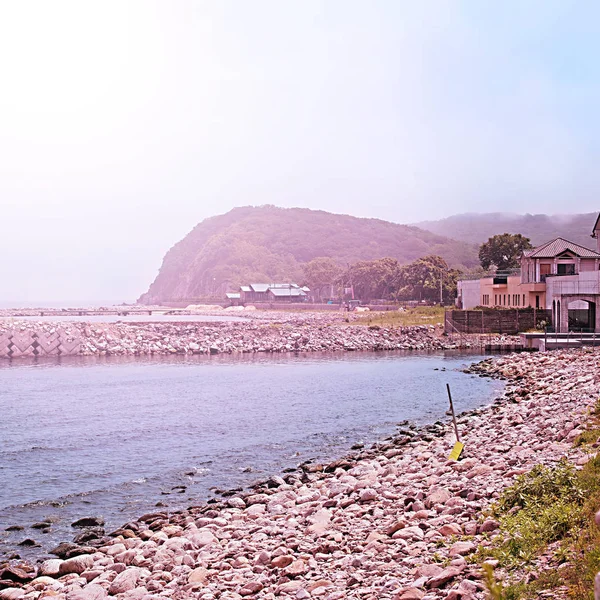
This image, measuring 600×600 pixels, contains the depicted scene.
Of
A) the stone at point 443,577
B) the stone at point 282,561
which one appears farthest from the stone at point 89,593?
the stone at point 443,577

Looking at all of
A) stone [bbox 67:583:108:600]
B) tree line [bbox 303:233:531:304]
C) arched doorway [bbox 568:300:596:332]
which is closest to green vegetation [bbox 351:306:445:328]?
tree line [bbox 303:233:531:304]

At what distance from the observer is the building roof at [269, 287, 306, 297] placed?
13588 centimetres

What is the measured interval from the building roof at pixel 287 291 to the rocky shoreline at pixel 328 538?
121080 mm

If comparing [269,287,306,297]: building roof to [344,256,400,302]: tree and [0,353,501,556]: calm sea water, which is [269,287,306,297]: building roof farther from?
[0,353,501,556]: calm sea water

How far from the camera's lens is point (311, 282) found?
143875mm

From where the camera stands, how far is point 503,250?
78.5 m

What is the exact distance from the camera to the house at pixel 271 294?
135m

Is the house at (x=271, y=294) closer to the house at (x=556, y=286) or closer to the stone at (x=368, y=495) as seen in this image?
the house at (x=556, y=286)

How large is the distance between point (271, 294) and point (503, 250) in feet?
216

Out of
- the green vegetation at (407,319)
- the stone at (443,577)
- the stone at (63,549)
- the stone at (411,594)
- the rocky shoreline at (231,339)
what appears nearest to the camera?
the stone at (411,594)

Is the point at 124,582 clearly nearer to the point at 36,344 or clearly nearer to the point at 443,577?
the point at 443,577

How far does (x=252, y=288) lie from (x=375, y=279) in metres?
32.3

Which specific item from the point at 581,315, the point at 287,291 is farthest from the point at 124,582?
the point at 287,291

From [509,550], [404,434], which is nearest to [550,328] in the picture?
[404,434]
